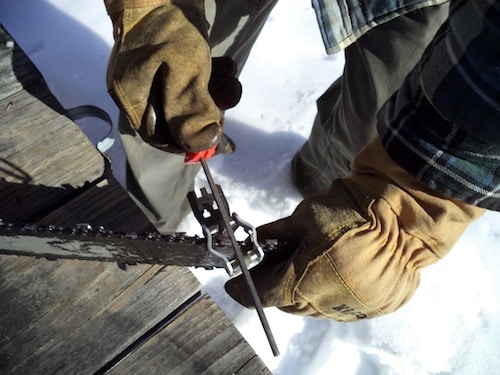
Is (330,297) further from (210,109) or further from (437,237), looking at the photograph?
(210,109)

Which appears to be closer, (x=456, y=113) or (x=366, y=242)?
(x=456, y=113)

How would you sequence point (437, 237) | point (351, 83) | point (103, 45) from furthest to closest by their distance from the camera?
point (103, 45) < point (351, 83) < point (437, 237)

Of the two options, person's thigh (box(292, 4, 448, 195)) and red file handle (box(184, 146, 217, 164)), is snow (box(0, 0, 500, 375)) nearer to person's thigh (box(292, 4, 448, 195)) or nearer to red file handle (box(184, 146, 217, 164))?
person's thigh (box(292, 4, 448, 195))

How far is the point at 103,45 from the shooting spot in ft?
9.31

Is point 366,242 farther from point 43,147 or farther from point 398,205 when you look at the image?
point 43,147

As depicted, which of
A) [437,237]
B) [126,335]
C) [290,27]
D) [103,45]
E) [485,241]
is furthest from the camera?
[290,27]

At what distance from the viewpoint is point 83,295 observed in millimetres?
1286

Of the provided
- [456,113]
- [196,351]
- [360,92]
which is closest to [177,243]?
[196,351]

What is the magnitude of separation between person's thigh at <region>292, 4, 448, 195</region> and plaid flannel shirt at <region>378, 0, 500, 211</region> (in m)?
0.54

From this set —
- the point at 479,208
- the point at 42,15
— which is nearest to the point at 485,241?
the point at 479,208

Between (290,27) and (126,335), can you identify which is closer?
(126,335)

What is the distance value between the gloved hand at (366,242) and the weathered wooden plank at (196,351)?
0.15 metres

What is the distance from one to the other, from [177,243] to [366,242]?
1.36 ft

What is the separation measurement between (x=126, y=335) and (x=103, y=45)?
200 cm
